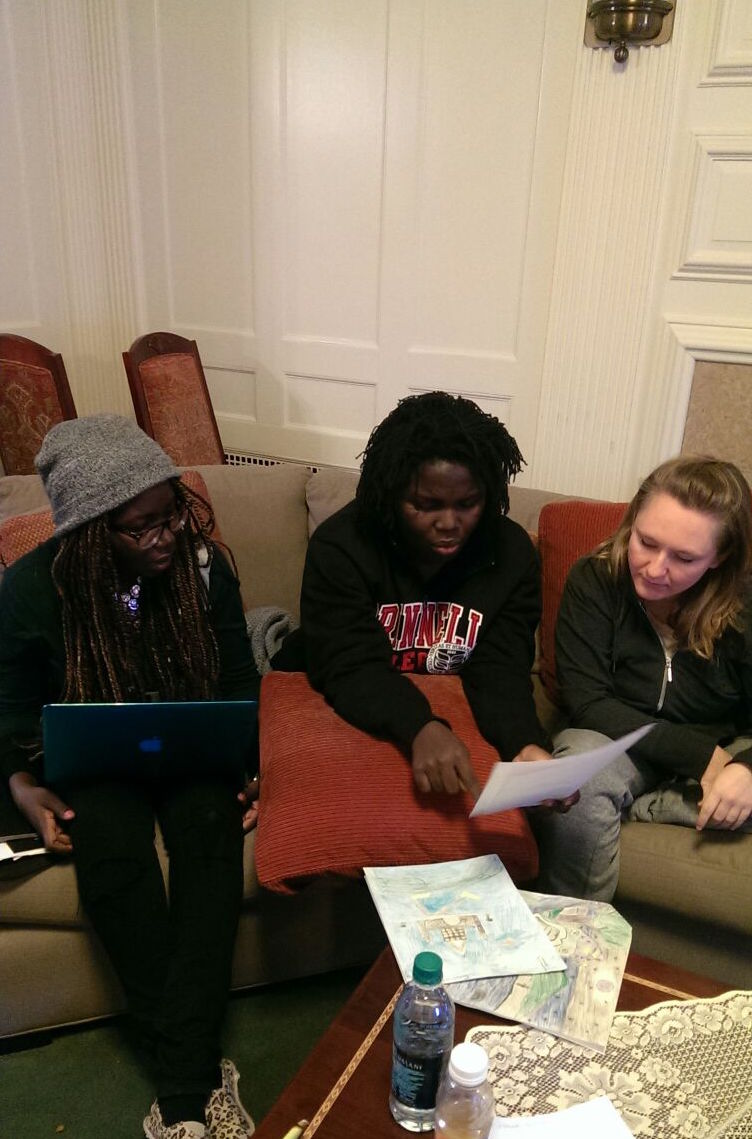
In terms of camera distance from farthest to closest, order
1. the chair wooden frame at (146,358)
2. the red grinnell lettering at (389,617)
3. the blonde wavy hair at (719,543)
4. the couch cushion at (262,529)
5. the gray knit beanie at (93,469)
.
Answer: the chair wooden frame at (146,358), the couch cushion at (262,529), the red grinnell lettering at (389,617), the blonde wavy hair at (719,543), the gray knit beanie at (93,469)

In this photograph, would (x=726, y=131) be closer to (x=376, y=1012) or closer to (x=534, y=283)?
(x=534, y=283)

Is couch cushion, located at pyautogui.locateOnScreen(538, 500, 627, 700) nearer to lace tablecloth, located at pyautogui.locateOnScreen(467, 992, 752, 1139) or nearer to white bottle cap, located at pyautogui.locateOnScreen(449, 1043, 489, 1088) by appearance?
lace tablecloth, located at pyautogui.locateOnScreen(467, 992, 752, 1139)

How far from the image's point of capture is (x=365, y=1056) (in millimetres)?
936

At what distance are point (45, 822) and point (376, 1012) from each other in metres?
0.62

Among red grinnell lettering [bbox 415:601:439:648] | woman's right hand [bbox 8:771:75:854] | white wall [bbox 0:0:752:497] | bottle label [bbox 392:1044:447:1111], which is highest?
white wall [bbox 0:0:752:497]

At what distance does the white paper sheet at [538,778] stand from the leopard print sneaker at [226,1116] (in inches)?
20.1

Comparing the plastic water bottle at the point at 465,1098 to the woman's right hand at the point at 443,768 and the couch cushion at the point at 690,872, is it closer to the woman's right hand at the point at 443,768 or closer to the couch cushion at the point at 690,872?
the woman's right hand at the point at 443,768

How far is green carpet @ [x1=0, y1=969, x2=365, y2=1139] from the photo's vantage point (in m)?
1.28

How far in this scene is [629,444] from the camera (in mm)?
2406

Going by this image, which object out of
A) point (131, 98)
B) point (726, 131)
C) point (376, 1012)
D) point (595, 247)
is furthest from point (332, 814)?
point (131, 98)

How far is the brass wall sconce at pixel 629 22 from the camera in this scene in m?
2.03

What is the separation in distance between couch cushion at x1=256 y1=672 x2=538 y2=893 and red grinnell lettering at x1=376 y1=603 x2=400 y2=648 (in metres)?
0.23

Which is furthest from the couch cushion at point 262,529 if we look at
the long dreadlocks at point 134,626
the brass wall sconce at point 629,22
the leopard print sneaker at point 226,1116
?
the brass wall sconce at point 629,22

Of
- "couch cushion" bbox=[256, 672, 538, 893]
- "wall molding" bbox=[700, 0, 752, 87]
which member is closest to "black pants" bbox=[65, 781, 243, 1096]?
"couch cushion" bbox=[256, 672, 538, 893]
